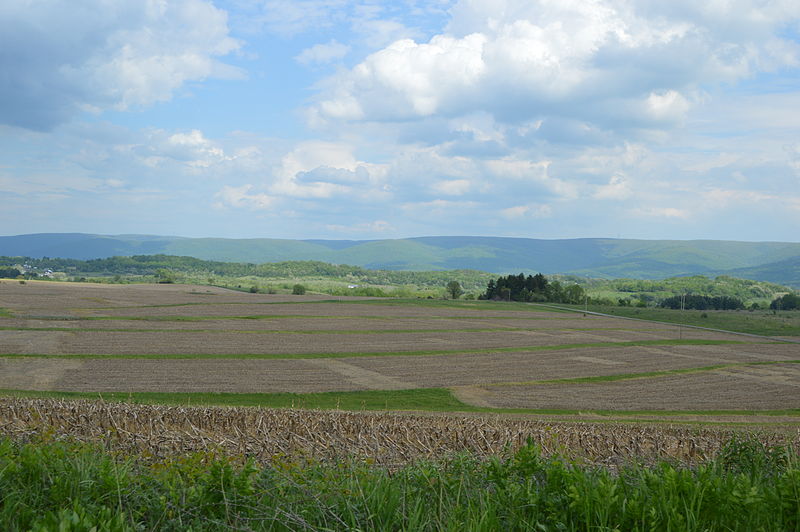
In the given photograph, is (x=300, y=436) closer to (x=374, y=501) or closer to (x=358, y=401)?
(x=374, y=501)

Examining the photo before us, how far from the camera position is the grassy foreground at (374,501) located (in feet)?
19.3

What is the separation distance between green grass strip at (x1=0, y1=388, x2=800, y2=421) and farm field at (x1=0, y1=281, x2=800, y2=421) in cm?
37

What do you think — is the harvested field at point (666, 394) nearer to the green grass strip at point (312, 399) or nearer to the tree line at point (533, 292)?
the green grass strip at point (312, 399)

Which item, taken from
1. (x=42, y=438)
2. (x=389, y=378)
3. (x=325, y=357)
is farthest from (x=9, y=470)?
(x=325, y=357)

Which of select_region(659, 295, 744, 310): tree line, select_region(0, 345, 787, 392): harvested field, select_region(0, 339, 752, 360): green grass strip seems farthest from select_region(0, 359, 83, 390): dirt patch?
select_region(659, 295, 744, 310): tree line

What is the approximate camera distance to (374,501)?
6234 mm

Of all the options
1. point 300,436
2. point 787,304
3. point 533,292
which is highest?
point 300,436

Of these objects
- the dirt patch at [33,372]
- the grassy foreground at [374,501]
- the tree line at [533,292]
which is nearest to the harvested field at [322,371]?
the dirt patch at [33,372]

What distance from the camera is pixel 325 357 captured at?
167ft

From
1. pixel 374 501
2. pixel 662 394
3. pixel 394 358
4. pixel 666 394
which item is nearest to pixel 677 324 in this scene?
pixel 394 358

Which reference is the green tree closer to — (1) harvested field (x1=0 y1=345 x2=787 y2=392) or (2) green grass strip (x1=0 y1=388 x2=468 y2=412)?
(1) harvested field (x1=0 y1=345 x2=787 y2=392)

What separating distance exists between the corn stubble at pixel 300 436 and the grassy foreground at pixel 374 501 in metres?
2.89

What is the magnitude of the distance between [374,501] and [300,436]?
8116 mm

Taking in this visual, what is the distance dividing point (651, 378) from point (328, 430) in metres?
35.4
